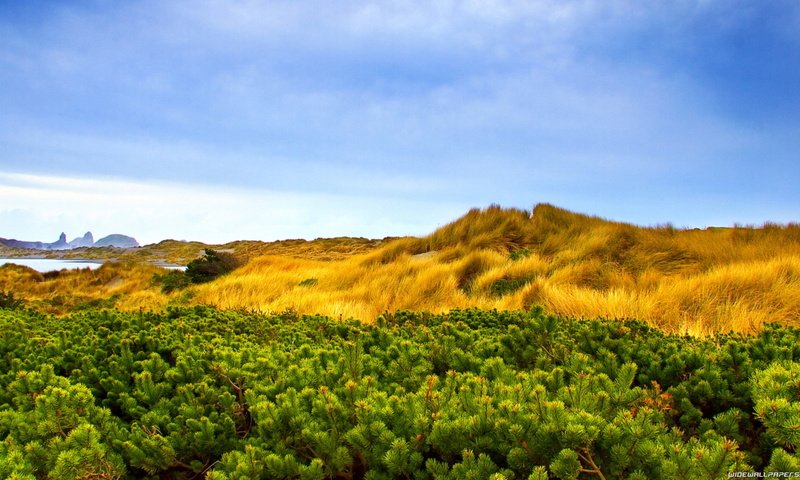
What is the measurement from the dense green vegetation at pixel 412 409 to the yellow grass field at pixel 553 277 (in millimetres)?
1367

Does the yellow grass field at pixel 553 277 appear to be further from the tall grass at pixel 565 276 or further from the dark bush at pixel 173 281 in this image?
the dark bush at pixel 173 281

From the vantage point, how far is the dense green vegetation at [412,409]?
5.96 ft

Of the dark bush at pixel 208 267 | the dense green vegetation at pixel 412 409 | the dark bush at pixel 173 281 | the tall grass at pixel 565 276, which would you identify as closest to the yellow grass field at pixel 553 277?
the tall grass at pixel 565 276

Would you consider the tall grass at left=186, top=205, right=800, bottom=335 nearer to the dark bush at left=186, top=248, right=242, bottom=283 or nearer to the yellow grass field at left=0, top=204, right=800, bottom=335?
the yellow grass field at left=0, top=204, right=800, bottom=335

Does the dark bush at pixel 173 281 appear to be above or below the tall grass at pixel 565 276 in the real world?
below

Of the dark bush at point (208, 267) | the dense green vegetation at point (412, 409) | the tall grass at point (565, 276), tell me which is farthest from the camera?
the dark bush at point (208, 267)

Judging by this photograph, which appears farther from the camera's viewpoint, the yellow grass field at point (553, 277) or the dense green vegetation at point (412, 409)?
the yellow grass field at point (553, 277)

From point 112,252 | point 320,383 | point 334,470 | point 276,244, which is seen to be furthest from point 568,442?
point 112,252

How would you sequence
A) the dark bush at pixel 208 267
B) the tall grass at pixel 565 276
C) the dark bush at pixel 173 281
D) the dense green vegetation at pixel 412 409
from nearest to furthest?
the dense green vegetation at pixel 412 409 < the tall grass at pixel 565 276 < the dark bush at pixel 173 281 < the dark bush at pixel 208 267

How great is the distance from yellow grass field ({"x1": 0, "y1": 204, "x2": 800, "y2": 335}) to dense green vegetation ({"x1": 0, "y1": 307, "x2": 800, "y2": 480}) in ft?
4.49

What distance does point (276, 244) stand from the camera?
48406mm

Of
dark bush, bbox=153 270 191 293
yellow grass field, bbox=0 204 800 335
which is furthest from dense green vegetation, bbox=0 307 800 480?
dark bush, bbox=153 270 191 293

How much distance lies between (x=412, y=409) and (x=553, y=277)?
662cm

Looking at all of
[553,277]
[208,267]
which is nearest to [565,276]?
[553,277]
